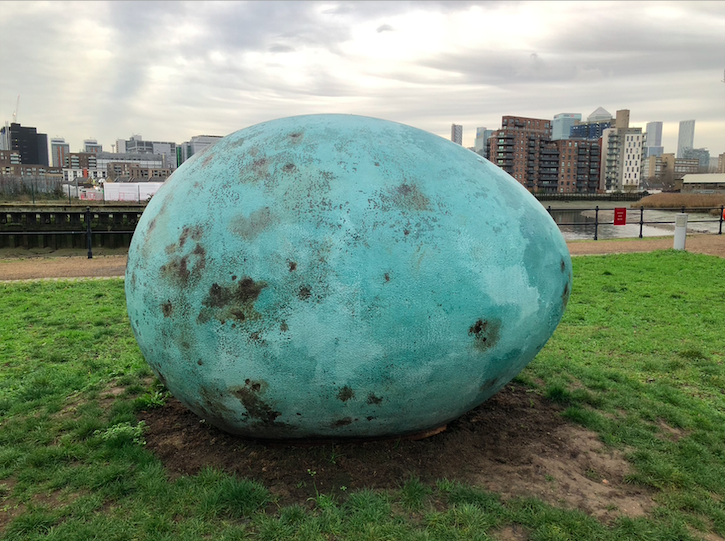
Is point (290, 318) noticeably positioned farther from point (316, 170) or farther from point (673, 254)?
point (673, 254)

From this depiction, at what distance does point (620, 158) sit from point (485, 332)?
16279 cm

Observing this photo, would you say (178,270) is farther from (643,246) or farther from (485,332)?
(643,246)

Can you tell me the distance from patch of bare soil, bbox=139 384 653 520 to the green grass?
12 cm

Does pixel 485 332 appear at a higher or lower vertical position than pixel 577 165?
lower

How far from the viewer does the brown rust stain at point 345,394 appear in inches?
130

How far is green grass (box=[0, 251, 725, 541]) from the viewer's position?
312 cm

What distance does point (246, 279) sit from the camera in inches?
126

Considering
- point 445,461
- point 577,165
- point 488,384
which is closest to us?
point 488,384

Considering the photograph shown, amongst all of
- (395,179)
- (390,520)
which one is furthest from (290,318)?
(390,520)

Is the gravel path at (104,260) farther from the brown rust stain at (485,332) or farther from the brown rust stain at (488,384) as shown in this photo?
the brown rust stain at (485,332)

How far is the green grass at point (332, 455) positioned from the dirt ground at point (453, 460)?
0.12m

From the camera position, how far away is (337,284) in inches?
123

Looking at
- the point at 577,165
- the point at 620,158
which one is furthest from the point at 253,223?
the point at 620,158

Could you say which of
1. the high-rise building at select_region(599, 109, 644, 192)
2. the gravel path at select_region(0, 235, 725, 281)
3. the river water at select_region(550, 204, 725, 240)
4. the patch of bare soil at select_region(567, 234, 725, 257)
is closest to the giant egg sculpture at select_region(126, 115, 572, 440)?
the gravel path at select_region(0, 235, 725, 281)
